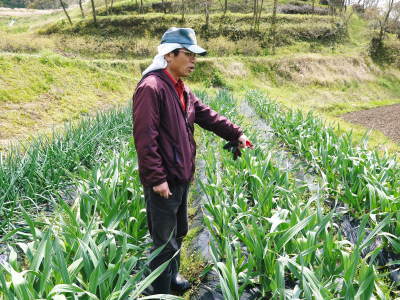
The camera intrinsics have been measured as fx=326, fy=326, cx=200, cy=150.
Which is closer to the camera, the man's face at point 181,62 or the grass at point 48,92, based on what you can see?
the man's face at point 181,62

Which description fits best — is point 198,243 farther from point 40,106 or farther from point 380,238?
point 40,106

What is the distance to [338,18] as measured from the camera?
1313 inches

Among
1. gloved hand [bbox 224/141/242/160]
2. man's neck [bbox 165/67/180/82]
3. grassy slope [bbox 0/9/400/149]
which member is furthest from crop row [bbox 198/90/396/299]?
grassy slope [bbox 0/9/400/149]

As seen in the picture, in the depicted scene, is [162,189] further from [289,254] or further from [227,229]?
[289,254]

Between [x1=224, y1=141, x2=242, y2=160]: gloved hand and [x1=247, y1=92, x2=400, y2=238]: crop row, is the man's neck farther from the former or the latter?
[x1=247, y1=92, x2=400, y2=238]: crop row

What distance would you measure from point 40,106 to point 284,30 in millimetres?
25395

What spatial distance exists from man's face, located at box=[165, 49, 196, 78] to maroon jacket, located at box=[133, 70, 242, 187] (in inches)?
2.8

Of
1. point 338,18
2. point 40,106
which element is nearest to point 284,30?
point 338,18

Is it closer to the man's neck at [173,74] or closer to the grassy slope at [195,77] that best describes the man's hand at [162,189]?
the man's neck at [173,74]

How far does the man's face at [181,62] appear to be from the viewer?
1.72 metres

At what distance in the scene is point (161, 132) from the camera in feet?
5.56

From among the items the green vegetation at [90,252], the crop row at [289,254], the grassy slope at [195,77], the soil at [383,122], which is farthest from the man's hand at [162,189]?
the soil at [383,122]

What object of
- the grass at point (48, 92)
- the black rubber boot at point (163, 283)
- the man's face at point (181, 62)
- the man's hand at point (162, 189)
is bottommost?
the grass at point (48, 92)

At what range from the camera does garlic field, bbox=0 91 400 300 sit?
145cm
